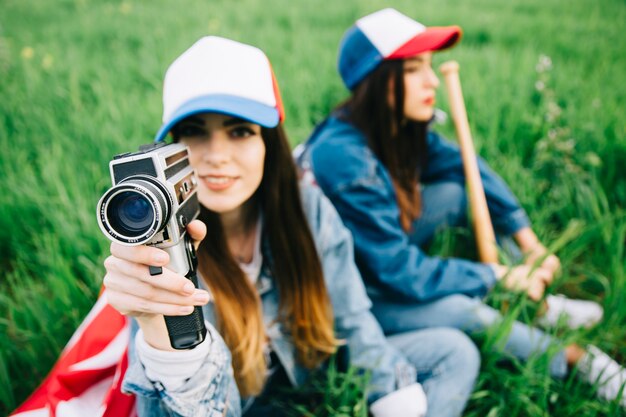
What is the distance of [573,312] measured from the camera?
1665mm

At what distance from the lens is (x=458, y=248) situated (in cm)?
197

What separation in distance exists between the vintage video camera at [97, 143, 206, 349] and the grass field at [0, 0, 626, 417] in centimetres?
85

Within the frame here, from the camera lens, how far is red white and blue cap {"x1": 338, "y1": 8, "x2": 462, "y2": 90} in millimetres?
1556

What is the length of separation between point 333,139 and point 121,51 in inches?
119

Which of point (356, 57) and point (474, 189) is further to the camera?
point (474, 189)

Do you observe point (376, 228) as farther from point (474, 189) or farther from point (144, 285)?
point (144, 285)

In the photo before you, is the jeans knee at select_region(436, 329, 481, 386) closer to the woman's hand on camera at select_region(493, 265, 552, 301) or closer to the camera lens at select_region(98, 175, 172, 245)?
the woman's hand on camera at select_region(493, 265, 552, 301)

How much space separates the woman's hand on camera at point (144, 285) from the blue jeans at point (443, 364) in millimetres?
879

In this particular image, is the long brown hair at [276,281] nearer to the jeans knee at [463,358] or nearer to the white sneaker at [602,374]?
the jeans knee at [463,358]

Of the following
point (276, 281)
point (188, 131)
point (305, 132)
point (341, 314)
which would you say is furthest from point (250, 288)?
point (305, 132)

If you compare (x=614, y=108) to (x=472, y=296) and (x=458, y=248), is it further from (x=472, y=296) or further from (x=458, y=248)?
(x=472, y=296)

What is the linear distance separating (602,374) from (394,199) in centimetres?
85

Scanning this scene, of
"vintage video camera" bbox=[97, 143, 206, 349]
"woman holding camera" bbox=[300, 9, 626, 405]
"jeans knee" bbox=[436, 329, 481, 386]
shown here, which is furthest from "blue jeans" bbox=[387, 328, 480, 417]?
"vintage video camera" bbox=[97, 143, 206, 349]

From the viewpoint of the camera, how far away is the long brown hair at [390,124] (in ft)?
5.31
